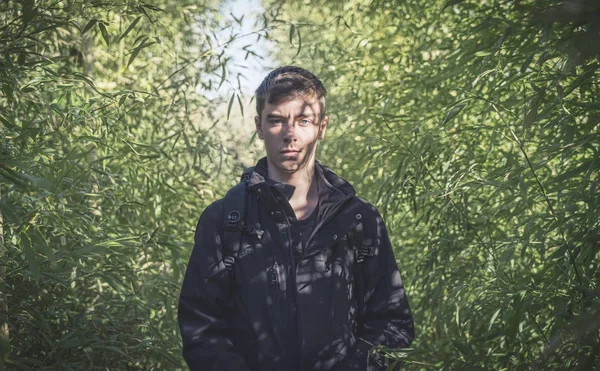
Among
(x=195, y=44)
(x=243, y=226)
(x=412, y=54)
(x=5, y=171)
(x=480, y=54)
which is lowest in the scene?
(x=243, y=226)

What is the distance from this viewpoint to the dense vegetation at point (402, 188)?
2.15 meters

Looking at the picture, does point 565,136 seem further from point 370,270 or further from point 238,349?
point 238,349

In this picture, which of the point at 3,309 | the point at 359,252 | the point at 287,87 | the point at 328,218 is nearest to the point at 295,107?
the point at 287,87

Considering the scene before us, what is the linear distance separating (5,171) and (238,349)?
0.72 metres

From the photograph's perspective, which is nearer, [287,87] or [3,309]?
[287,87]

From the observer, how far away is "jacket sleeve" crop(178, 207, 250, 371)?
1.96m

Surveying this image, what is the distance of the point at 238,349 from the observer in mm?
1989

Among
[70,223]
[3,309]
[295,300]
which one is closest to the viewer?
[295,300]

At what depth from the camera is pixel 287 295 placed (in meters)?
1.99

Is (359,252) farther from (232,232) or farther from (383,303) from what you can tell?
(232,232)

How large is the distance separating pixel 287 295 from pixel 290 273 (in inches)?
2.2

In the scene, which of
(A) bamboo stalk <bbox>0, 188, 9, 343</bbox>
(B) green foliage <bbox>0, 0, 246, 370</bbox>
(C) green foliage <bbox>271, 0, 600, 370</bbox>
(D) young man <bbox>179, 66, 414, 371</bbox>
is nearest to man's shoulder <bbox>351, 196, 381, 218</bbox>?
(D) young man <bbox>179, 66, 414, 371</bbox>

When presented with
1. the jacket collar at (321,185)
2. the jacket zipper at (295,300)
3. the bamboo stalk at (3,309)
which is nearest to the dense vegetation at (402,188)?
the bamboo stalk at (3,309)

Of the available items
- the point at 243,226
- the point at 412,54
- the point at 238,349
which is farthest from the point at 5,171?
the point at 412,54
